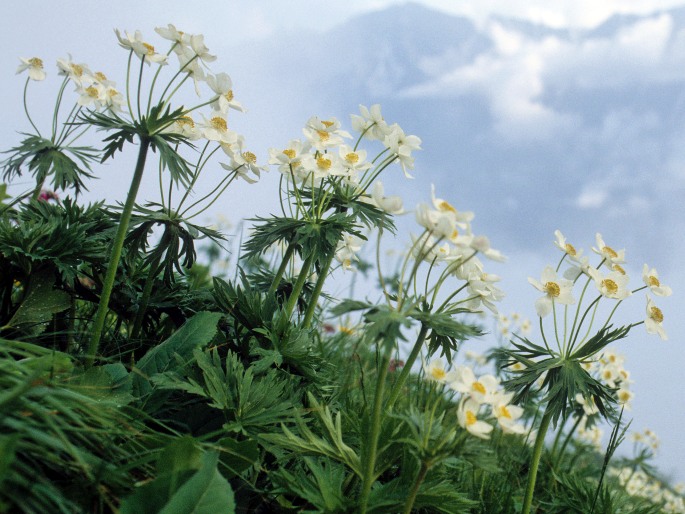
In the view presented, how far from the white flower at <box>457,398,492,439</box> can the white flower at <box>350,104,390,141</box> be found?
1428 millimetres

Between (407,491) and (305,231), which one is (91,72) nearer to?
(305,231)

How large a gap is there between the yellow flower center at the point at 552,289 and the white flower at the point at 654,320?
0.46 meters

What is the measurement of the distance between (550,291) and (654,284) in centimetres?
52

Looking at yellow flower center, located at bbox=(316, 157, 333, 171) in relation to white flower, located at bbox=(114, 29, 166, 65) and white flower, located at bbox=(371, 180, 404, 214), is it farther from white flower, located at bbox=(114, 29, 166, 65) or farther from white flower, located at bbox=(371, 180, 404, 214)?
white flower, located at bbox=(114, 29, 166, 65)

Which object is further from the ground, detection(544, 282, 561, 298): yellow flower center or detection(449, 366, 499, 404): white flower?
detection(544, 282, 561, 298): yellow flower center

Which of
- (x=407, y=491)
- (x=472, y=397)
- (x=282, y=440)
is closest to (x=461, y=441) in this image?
(x=472, y=397)

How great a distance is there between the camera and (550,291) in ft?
8.00

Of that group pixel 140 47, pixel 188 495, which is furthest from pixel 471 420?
pixel 140 47

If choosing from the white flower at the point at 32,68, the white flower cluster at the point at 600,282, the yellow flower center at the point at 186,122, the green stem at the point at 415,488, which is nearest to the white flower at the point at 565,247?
the white flower cluster at the point at 600,282

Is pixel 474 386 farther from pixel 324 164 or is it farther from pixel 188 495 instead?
pixel 324 164

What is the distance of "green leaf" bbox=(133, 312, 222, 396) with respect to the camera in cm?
260

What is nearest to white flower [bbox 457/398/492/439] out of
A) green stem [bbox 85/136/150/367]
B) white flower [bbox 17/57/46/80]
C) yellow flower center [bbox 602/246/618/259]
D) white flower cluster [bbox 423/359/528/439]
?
white flower cluster [bbox 423/359/528/439]

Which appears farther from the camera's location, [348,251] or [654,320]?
[348,251]

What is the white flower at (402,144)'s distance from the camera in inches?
102
